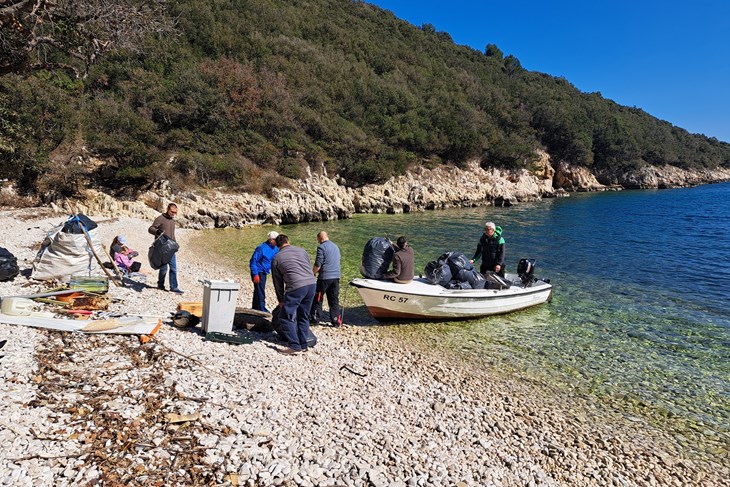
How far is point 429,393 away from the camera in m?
6.22

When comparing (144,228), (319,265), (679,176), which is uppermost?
(679,176)

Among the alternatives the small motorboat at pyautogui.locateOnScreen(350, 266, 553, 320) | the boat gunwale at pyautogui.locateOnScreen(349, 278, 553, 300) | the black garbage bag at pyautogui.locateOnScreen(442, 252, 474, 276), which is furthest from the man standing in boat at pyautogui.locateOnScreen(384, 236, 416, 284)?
the black garbage bag at pyautogui.locateOnScreen(442, 252, 474, 276)

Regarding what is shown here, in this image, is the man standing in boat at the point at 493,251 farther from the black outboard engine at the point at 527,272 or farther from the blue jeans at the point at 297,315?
the blue jeans at the point at 297,315

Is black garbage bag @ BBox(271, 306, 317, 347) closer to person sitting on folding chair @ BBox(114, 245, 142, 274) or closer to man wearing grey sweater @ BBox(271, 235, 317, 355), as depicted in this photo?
man wearing grey sweater @ BBox(271, 235, 317, 355)

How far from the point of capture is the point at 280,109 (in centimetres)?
3738

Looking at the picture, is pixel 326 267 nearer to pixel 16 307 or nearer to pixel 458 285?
pixel 458 285

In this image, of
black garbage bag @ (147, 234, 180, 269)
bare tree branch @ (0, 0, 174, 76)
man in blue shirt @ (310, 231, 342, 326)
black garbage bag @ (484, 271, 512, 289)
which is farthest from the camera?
black garbage bag @ (484, 271, 512, 289)

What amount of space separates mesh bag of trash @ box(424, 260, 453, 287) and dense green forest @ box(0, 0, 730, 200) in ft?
27.7

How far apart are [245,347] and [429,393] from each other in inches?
126

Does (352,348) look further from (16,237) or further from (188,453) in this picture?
(16,237)

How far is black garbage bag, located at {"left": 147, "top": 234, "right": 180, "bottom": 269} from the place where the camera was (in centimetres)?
911

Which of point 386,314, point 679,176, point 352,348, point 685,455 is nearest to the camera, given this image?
point 685,455

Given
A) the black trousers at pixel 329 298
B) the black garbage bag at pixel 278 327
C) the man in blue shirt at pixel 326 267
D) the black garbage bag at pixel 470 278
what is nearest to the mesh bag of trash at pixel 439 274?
the black garbage bag at pixel 470 278

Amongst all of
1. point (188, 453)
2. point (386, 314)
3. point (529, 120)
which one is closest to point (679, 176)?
point (529, 120)
